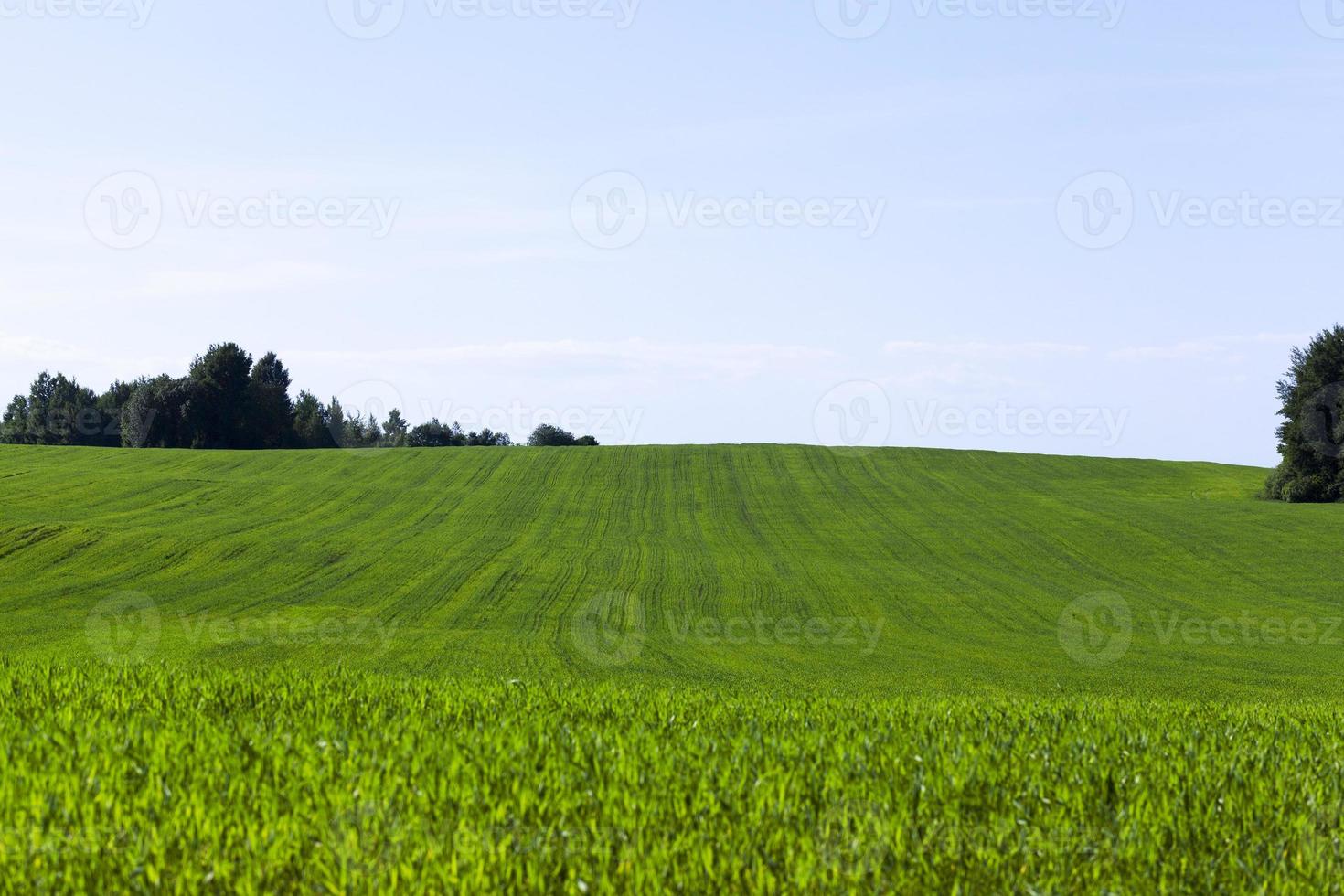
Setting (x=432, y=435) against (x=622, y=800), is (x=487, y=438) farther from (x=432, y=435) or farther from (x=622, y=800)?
(x=622, y=800)

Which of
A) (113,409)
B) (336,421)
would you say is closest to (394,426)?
(336,421)

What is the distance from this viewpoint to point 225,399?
112m

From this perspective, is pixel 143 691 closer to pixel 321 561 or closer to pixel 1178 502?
pixel 321 561

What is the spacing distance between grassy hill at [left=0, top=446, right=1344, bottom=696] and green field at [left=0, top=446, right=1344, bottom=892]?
0.88 ft

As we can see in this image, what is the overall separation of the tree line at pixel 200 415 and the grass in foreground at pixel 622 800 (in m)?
105

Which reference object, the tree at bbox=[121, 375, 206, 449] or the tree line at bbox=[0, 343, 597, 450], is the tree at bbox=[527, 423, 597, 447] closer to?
the tree line at bbox=[0, 343, 597, 450]

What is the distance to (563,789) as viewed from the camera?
6.40 meters

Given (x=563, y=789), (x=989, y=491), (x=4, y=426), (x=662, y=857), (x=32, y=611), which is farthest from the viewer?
(x=4, y=426)

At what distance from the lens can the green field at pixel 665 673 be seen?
567 centimetres

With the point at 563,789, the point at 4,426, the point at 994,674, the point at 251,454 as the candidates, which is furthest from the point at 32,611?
the point at 4,426

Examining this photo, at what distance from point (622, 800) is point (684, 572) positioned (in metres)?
38.9

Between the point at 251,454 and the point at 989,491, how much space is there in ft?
178

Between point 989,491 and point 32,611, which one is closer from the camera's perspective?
point 32,611

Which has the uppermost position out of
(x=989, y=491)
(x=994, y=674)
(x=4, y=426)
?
(x=4, y=426)
